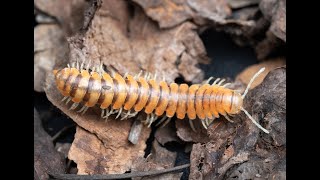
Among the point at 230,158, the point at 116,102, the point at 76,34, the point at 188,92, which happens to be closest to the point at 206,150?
the point at 230,158

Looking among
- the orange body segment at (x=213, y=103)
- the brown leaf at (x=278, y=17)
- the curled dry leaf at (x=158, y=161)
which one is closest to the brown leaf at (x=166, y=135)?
the curled dry leaf at (x=158, y=161)

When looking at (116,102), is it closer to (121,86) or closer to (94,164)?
(121,86)

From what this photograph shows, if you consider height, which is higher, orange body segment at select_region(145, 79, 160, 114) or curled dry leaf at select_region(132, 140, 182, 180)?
orange body segment at select_region(145, 79, 160, 114)

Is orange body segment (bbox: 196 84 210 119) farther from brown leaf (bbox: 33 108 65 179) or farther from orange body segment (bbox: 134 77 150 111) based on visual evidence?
brown leaf (bbox: 33 108 65 179)

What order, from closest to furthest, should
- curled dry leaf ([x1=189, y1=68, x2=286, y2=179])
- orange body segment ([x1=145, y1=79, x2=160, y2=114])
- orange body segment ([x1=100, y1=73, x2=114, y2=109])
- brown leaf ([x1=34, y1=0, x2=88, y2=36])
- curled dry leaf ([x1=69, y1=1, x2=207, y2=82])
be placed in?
curled dry leaf ([x1=189, y1=68, x2=286, y2=179]) < orange body segment ([x1=100, y1=73, x2=114, y2=109]) < orange body segment ([x1=145, y1=79, x2=160, y2=114]) < curled dry leaf ([x1=69, y1=1, x2=207, y2=82]) < brown leaf ([x1=34, y1=0, x2=88, y2=36])

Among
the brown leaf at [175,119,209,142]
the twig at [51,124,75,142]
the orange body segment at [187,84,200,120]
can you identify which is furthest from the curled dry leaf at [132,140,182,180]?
the twig at [51,124,75,142]

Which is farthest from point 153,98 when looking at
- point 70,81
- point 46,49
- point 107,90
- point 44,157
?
point 46,49

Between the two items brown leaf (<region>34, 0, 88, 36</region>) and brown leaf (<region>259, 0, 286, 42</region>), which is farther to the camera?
brown leaf (<region>34, 0, 88, 36</region>)
